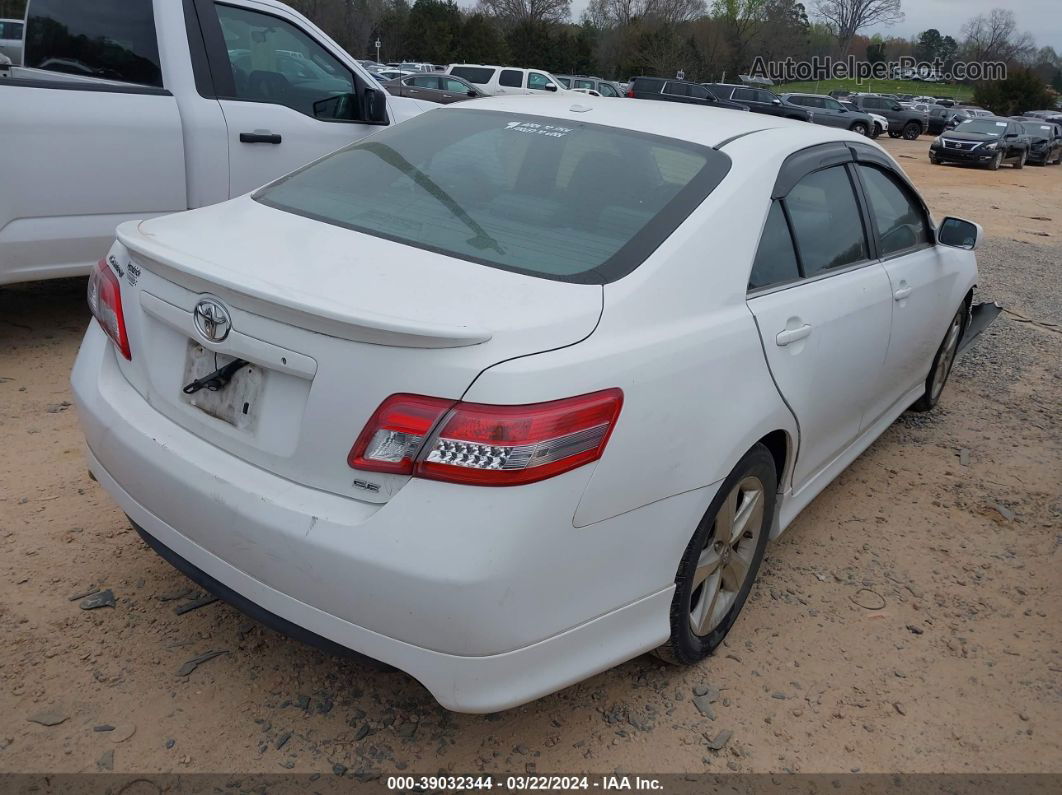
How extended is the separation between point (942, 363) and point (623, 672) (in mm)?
3152

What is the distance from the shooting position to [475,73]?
30828 mm

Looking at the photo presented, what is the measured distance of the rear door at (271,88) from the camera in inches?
205

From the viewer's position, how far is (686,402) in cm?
226

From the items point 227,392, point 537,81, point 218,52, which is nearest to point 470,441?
point 227,392

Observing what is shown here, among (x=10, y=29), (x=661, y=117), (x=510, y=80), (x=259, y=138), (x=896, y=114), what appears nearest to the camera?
(x=661, y=117)

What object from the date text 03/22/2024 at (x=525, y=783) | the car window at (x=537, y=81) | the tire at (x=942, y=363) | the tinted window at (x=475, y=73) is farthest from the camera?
the tinted window at (x=475, y=73)

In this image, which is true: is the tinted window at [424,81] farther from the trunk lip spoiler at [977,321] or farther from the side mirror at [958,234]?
the side mirror at [958,234]

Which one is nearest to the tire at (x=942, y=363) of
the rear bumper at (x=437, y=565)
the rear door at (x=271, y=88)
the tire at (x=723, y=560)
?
the tire at (x=723, y=560)

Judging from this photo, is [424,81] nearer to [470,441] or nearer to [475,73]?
[475,73]

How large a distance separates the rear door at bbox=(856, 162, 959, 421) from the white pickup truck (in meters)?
3.24

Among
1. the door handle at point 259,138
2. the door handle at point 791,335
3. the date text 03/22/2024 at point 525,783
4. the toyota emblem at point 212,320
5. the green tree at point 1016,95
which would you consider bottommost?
the date text 03/22/2024 at point 525,783

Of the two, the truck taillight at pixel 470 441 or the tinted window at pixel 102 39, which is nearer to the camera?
the truck taillight at pixel 470 441

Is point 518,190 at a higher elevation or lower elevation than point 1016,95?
lower

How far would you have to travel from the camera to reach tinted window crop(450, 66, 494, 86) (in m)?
30.3
